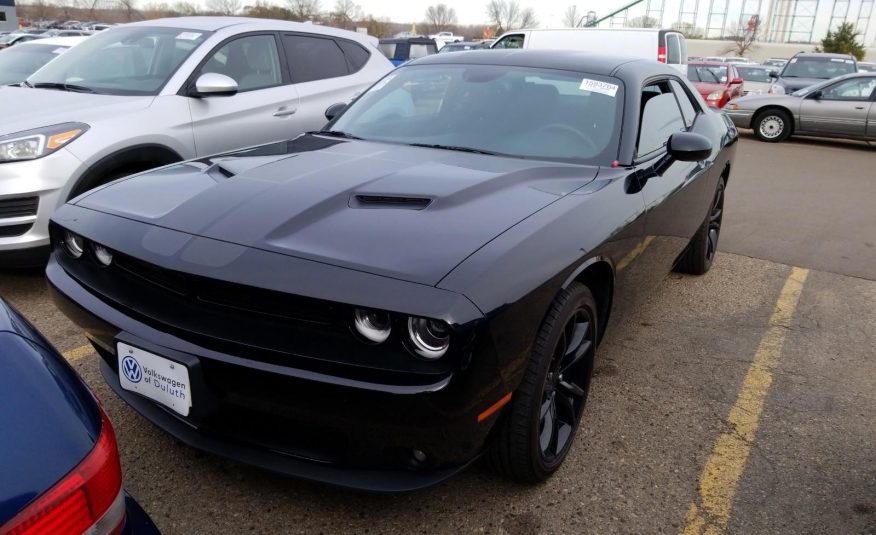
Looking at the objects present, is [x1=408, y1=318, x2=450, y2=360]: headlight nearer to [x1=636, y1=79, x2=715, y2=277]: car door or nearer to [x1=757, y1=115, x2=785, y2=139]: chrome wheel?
[x1=636, y1=79, x2=715, y2=277]: car door

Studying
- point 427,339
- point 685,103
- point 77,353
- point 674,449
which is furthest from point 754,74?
point 427,339

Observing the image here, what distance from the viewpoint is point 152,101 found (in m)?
4.45

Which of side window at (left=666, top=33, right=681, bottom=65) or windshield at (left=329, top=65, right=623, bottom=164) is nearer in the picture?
windshield at (left=329, top=65, right=623, bottom=164)

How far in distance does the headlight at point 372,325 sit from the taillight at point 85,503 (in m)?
0.69

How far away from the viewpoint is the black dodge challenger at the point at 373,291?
1.82 metres

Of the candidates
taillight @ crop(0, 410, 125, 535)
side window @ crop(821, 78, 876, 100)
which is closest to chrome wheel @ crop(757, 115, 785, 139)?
side window @ crop(821, 78, 876, 100)

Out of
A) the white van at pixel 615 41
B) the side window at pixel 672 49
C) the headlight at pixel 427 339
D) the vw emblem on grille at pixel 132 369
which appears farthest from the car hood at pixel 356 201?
the side window at pixel 672 49

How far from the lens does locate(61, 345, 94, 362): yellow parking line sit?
3.24 metres

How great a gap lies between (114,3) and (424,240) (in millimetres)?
94132

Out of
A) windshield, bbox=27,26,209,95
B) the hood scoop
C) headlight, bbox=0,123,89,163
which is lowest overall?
headlight, bbox=0,123,89,163

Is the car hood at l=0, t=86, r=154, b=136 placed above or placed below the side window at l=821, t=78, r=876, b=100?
above

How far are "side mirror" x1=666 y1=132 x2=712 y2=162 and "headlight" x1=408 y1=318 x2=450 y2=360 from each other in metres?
1.84

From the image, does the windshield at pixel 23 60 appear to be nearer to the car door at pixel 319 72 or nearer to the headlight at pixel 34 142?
the car door at pixel 319 72

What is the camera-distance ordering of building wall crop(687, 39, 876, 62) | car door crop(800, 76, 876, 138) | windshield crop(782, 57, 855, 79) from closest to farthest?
car door crop(800, 76, 876, 138) < windshield crop(782, 57, 855, 79) < building wall crop(687, 39, 876, 62)
